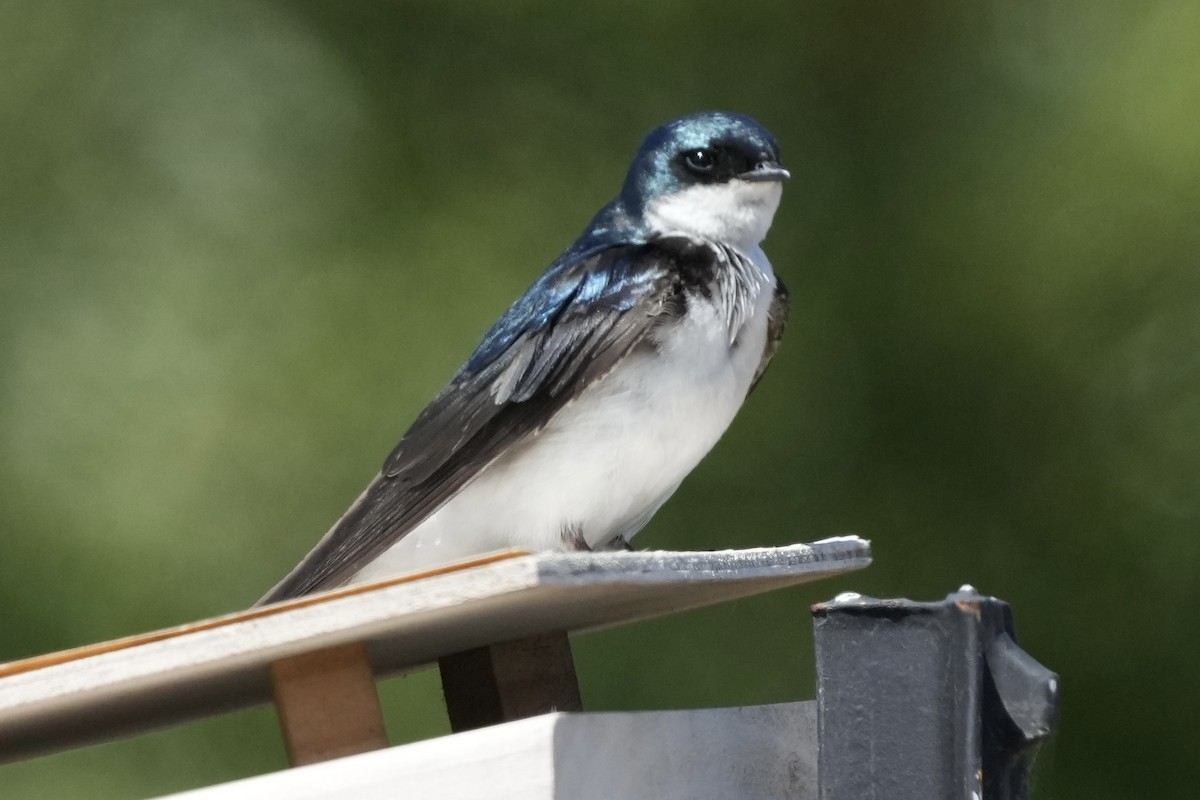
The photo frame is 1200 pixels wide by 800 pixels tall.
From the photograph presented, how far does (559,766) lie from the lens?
146 centimetres

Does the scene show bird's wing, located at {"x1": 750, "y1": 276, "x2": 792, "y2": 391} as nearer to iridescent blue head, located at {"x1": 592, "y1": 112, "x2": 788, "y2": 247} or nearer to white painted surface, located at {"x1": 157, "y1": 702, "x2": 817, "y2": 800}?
iridescent blue head, located at {"x1": 592, "y1": 112, "x2": 788, "y2": 247}

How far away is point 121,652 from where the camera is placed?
1.47 m

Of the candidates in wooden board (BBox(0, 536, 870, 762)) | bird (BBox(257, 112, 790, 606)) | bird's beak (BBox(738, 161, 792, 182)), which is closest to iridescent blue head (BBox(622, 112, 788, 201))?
bird's beak (BBox(738, 161, 792, 182))

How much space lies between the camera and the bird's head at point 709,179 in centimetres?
225

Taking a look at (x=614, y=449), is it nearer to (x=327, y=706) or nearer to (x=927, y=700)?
(x=327, y=706)

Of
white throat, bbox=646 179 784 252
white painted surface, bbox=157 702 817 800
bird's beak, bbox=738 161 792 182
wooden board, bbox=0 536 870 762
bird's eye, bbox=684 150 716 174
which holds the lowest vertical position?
white painted surface, bbox=157 702 817 800

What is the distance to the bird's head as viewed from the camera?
2254mm

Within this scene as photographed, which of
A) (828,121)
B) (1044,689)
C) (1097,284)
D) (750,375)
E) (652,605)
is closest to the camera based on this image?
(1044,689)

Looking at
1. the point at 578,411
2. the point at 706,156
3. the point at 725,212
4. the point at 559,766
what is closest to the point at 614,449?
the point at 578,411

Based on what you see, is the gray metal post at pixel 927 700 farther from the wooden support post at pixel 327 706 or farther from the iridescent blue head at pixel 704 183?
the iridescent blue head at pixel 704 183

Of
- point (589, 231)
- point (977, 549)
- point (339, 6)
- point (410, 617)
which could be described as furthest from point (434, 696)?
point (410, 617)

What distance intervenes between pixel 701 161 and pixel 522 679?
2.40 ft

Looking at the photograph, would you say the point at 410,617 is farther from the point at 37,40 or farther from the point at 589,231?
the point at 37,40

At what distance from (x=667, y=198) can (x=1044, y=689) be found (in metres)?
1.08
